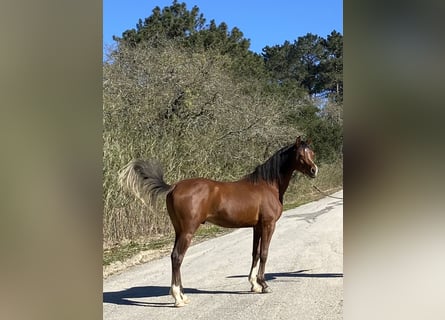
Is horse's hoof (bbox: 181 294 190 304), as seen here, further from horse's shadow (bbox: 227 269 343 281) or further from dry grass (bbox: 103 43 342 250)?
dry grass (bbox: 103 43 342 250)

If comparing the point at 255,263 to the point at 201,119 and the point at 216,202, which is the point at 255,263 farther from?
the point at 201,119

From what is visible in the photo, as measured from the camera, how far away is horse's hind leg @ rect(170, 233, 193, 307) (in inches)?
76.1

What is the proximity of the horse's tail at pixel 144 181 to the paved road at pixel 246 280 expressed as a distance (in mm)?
459

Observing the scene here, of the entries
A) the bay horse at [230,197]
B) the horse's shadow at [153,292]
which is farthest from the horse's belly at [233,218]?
the horse's shadow at [153,292]

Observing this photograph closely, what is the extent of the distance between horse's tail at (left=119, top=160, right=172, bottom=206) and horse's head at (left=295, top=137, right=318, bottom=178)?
67cm

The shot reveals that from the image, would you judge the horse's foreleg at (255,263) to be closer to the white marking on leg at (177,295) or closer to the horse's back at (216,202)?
the horse's back at (216,202)

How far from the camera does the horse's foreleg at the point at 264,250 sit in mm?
2008

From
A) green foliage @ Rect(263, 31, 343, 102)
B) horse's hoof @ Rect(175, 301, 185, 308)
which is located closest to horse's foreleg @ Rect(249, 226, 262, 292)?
horse's hoof @ Rect(175, 301, 185, 308)

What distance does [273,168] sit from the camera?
7.30 feet

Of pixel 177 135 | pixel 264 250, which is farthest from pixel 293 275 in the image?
pixel 177 135
